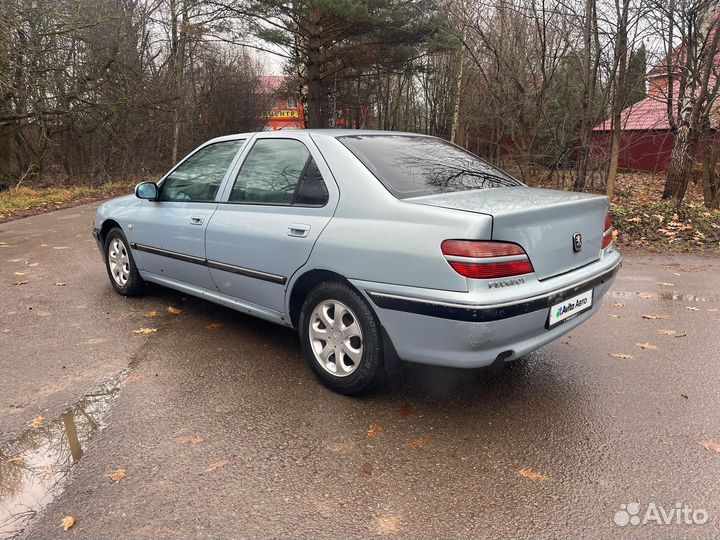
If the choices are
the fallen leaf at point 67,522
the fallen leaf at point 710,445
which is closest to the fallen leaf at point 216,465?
the fallen leaf at point 67,522

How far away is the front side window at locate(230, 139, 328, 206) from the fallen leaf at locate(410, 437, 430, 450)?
149cm

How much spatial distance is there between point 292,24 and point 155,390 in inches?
671

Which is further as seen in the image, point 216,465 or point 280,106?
point 280,106

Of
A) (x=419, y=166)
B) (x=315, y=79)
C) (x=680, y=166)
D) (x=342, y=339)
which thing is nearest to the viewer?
(x=342, y=339)

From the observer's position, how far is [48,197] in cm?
1392

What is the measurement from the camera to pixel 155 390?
129 inches

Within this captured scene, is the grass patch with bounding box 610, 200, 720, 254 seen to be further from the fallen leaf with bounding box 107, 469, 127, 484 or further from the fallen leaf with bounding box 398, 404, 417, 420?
the fallen leaf with bounding box 107, 469, 127, 484

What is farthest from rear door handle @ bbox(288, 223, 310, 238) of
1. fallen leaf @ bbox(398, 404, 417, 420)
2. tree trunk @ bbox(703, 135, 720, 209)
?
tree trunk @ bbox(703, 135, 720, 209)

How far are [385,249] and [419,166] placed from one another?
89cm

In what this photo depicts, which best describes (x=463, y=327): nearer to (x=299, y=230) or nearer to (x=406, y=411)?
(x=406, y=411)

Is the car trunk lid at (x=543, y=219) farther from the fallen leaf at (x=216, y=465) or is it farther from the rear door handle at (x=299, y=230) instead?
the fallen leaf at (x=216, y=465)

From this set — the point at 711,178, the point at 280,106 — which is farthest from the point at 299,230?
the point at 280,106

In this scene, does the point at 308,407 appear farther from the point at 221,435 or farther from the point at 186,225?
the point at 186,225

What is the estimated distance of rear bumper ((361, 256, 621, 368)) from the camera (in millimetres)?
2559
